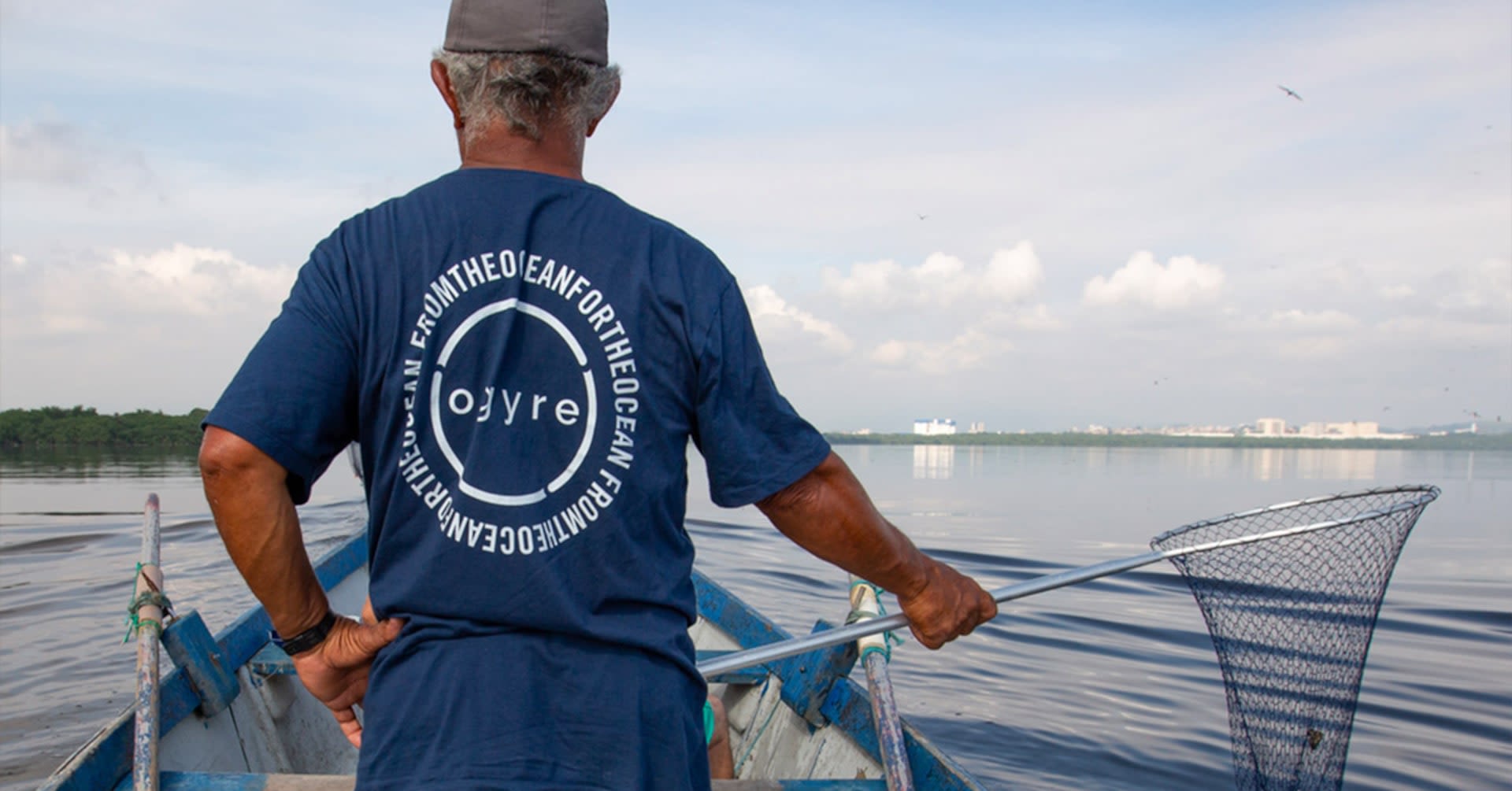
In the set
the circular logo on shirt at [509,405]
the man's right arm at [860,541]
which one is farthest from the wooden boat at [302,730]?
the circular logo on shirt at [509,405]

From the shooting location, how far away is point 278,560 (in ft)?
5.62

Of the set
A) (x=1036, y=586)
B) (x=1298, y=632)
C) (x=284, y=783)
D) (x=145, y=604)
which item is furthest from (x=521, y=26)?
(x=1298, y=632)

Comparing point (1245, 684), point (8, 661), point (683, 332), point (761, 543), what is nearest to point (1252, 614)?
point (1245, 684)

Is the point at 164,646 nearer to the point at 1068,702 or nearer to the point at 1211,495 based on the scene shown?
the point at 1068,702

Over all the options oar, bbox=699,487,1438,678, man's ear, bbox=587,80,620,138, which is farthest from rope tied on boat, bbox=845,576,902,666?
man's ear, bbox=587,80,620,138

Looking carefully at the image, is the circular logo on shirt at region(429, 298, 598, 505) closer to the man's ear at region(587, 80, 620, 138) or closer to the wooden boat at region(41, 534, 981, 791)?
the man's ear at region(587, 80, 620, 138)

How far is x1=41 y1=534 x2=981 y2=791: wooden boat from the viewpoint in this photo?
308cm

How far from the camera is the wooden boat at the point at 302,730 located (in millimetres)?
3078

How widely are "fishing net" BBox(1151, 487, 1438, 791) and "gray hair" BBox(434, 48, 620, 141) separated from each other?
335 cm

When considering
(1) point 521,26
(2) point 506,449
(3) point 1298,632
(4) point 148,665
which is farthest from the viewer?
(3) point 1298,632

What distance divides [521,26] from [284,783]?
222 centimetres

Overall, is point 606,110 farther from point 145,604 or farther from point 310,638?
point 145,604

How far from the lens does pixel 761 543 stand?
61.0 feet

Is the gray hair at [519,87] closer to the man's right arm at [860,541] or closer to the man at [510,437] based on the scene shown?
the man at [510,437]
